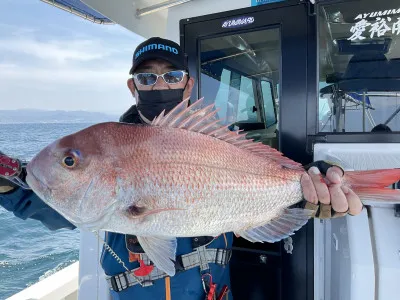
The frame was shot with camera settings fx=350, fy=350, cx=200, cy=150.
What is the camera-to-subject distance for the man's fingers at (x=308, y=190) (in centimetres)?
138

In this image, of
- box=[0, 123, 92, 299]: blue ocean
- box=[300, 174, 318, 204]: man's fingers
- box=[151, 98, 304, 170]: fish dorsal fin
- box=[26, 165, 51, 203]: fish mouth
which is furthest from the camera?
box=[0, 123, 92, 299]: blue ocean

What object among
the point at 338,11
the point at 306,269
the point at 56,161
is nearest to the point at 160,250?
the point at 56,161

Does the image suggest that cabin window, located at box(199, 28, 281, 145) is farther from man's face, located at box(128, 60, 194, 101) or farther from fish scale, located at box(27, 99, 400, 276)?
fish scale, located at box(27, 99, 400, 276)

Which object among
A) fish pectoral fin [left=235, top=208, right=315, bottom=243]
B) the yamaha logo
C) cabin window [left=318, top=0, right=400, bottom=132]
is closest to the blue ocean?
the yamaha logo

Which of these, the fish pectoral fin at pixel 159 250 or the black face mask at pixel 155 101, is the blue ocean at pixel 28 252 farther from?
the fish pectoral fin at pixel 159 250

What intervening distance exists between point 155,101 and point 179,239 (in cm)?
70

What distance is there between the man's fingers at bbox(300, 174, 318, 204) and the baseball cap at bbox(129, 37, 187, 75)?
0.90m

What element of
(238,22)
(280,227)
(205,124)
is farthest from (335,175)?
(238,22)

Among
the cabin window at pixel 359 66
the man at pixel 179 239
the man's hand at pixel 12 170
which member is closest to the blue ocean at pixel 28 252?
the man at pixel 179 239

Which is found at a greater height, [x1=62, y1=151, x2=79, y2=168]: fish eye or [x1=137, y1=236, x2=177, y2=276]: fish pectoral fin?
[x1=62, y1=151, x2=79, y2=168]: fish eye

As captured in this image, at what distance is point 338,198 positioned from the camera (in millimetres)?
1371

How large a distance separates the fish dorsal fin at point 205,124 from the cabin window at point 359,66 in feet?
4.33

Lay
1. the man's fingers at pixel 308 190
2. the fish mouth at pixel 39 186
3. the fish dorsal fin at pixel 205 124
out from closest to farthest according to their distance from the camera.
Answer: the fish mouth at pixel 39 186 < the fish dorsal fin at pixel 205 124 < the man's fingers at pixel 308 190

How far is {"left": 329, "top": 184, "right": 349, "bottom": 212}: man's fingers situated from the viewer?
1.37 m
